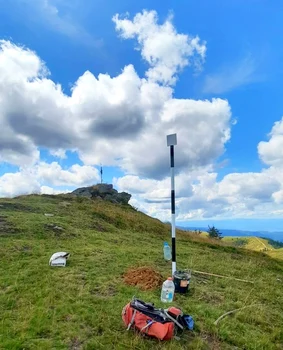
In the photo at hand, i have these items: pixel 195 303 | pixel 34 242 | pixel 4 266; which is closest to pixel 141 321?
pixel 195 303

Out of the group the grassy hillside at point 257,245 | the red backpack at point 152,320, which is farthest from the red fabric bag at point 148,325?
the grassy hillside at point 257,245

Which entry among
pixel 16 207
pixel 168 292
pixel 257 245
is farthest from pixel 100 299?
pixel 257 245

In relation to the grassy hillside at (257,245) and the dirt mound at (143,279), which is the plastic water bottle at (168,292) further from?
the grassy hillside at (257,245)

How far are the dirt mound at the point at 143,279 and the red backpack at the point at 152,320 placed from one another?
2.34m

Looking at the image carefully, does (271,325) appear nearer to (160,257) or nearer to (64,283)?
(64,283)

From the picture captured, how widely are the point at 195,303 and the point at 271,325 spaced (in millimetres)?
1783

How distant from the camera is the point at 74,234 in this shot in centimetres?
1577

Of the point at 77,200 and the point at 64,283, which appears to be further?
the point at 77,200

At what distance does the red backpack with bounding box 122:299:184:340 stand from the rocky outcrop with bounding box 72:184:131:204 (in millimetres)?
31181

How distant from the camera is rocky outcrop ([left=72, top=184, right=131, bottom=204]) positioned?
3745 cm

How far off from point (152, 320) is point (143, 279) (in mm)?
3241

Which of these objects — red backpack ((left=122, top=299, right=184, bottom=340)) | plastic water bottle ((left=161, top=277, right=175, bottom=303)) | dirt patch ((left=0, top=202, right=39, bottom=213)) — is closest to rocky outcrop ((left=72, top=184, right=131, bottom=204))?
dirt patch ((left=0, top=202, right=39, bottom=213))

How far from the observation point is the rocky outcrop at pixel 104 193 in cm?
3745

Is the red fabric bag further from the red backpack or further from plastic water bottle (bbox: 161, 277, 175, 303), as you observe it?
plastic water bottle (bbox: 161, 277, 175, 303)
